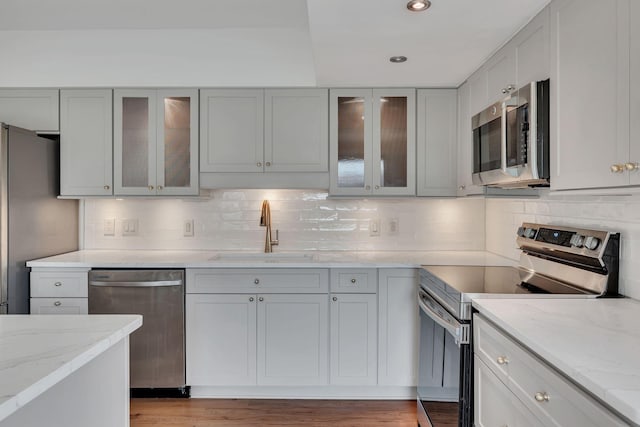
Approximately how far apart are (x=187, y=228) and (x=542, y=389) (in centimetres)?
262

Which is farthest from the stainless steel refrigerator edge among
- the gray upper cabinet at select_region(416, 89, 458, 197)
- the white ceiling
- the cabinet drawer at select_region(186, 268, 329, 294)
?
the gray upper cabinet at select_region(416, 89, 458, 197)

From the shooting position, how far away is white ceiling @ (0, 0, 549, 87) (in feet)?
5.66

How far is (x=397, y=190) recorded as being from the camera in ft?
9.33

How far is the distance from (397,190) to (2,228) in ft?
8.10

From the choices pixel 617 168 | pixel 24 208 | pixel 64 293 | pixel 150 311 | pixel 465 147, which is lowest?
pixel 150 311

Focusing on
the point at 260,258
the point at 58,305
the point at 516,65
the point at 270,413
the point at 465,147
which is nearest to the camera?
the point at 516,65

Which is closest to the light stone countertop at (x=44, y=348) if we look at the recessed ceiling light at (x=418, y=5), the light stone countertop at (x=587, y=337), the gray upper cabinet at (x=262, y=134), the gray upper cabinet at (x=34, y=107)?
the light stone countertop at (x=587, y=337)

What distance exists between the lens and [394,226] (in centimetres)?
313

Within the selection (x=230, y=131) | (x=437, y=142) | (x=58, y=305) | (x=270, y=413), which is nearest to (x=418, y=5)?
(x=437, y=142)

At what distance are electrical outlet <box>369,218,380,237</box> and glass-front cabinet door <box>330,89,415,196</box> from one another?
0.34m

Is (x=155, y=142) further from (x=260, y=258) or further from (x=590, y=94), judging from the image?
(x=590, y=94)

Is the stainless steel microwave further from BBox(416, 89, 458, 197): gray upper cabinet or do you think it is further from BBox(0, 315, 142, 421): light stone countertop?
BBox(0, 315, 142, 421): light stone countertop

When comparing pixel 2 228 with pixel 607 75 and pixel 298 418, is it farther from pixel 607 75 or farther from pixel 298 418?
pixel 607 75

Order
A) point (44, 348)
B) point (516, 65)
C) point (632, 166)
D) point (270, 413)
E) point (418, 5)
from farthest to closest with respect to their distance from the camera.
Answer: point (270, 413) < point (516, 65) < point (418, 5) < point (632, 166) < point (44, 348)
